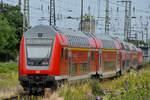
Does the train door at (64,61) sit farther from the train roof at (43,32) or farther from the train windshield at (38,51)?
the train roof at (43,32)

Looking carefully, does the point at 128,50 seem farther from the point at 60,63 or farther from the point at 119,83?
the point at 60,63

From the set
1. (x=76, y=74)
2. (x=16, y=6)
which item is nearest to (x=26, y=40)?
(x=76, y=74)

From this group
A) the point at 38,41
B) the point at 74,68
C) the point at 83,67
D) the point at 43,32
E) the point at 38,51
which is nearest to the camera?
the point at 38,51

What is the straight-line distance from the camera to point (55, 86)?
56.0 ft

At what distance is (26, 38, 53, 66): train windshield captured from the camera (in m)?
16.9

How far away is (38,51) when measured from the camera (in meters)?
17.1

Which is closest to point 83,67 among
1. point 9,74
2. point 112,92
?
point 112,92

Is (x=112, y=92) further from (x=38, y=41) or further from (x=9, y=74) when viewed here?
(x=9, y=74)

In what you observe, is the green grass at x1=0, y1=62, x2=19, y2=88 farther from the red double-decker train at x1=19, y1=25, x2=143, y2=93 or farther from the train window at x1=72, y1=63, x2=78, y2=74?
the train window at x1=72, y1=63, x2=78, y2=74

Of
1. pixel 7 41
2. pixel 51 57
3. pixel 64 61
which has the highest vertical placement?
pixel 51 57

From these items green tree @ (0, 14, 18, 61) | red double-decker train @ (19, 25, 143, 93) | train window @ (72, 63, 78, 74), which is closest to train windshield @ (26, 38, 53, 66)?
red double-decker train @ (19, 25, 143, 93)

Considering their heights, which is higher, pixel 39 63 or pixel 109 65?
pixel 39 63

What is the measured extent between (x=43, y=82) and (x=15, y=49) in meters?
48.5

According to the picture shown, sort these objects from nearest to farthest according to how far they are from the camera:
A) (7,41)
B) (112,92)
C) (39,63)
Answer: (112,92), (39,63), (7,41)
